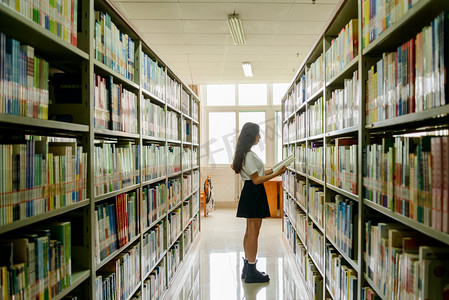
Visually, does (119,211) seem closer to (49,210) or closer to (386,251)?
(49,210)

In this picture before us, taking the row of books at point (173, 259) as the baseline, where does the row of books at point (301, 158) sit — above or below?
above

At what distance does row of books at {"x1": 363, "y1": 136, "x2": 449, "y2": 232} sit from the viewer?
92 centimetres

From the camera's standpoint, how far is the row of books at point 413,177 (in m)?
0.92

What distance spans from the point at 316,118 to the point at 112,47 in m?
1.67

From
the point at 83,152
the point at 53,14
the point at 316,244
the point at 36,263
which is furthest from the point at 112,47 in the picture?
the point at 316,244

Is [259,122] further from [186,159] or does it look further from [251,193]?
[251,193]

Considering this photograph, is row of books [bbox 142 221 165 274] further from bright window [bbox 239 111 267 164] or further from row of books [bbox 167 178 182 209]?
bright window [bbox 239 111 267 164]

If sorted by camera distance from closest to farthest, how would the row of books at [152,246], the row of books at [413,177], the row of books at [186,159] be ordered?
1. the row of books at [413,177]
2. the row of books at [152,246]
3. the row of books at [186,159]

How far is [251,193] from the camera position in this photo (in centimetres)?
322

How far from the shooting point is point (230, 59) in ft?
18.2

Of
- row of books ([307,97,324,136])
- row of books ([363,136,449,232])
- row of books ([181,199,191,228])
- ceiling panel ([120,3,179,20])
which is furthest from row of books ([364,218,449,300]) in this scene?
ceiling panel ([120,3,179,20])

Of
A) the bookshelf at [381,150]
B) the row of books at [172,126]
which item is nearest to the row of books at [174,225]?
the row of books at [172,126]

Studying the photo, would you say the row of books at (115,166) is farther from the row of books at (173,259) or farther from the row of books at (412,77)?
the row of books at (412,77)

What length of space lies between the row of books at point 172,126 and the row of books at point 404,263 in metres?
2.18
